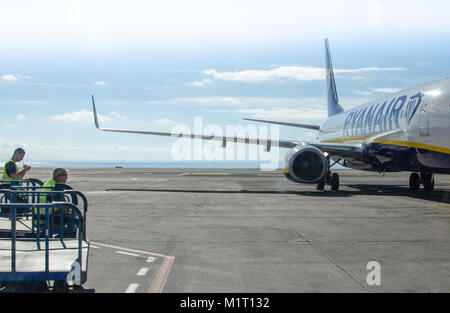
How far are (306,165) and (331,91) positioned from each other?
15.1m

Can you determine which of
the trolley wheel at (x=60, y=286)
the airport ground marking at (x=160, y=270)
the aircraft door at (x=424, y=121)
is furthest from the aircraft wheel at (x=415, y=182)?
the trolley wheel at (x=60, y=286)

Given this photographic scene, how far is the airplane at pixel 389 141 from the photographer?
50.0ft

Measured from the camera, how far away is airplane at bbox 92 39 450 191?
50.0ft

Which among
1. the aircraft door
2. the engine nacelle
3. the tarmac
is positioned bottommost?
the tarmac

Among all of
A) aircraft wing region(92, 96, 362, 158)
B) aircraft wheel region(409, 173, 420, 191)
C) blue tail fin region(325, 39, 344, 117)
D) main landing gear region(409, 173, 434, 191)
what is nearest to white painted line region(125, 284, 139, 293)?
aircraft wing region(92, 96, 362, 158)

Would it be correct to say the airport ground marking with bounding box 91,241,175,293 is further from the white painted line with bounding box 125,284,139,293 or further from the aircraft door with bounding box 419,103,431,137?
the aircraft door with bounding box 419,103,431,137

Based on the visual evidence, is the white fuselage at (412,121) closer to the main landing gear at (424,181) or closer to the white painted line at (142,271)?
the main landing gear at (424,181)

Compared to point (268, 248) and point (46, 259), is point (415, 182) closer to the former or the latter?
point (268, 248)

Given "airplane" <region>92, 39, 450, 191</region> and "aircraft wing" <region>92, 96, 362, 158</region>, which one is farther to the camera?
"aircraft wing" <region>92, 96, 362, 158</region>

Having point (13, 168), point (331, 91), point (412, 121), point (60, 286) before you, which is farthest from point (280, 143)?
point (60, 286)

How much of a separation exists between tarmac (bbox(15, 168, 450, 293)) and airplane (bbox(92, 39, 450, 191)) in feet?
7.41

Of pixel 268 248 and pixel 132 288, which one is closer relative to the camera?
pixel 132 288

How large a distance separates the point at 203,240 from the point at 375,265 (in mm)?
3385

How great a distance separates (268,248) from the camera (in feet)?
26.5
